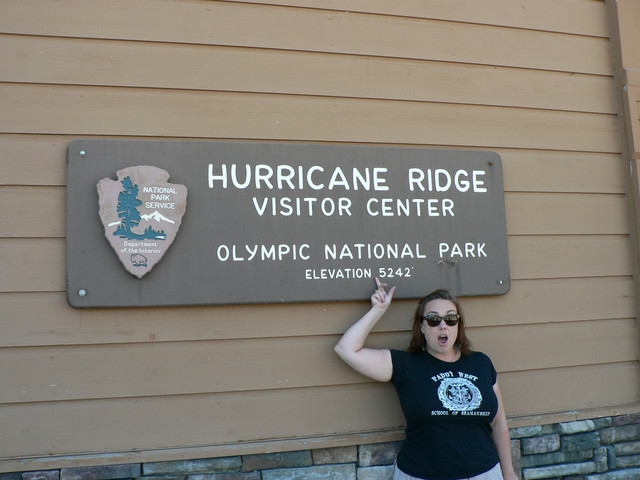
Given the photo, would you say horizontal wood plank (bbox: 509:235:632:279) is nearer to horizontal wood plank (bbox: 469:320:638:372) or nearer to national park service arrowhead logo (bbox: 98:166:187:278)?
horizontal wood plank (bbox: 469:320:638:372)

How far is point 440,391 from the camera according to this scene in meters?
2.10

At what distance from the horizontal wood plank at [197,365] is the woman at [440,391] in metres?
0.16

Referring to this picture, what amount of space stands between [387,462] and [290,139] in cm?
151

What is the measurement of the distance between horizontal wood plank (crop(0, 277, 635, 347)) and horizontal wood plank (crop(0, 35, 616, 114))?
93 centimetres

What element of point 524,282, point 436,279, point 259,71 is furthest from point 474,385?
point 259,71

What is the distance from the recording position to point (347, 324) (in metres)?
2.34

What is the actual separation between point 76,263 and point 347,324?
117 centimetres

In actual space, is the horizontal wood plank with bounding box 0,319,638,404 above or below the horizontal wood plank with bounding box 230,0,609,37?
below

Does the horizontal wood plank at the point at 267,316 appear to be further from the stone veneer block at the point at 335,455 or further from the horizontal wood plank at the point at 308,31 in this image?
the horizontal wood plank at the point at 308,31

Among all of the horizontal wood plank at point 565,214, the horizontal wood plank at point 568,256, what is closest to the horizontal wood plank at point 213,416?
the horizontal wood plank at point 568,256

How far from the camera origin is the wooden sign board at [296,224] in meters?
2.16

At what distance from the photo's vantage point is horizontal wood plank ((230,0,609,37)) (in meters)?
2.52

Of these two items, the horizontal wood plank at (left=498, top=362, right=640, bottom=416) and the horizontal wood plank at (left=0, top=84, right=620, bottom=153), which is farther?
the horizontal wood plank at (left=498, top=362, right=640, bottom=416)

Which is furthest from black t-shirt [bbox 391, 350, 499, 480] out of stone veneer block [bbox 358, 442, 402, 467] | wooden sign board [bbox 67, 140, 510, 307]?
wooden sign board [bbox 67, 140, 510, 307]
